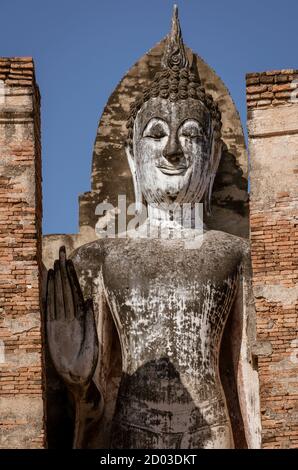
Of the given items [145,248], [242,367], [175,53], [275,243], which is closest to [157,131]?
[175,53]

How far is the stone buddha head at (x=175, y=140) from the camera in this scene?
1819 cm

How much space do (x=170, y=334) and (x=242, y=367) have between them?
0.63 metres

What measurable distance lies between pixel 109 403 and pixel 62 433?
42 centimetres

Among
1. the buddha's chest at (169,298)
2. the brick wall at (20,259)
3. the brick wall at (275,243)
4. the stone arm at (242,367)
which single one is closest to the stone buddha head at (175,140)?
the buddha's chest at (169,298)

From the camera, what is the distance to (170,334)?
17531mm

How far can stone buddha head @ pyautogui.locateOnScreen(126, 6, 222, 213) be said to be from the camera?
1819 centimetres

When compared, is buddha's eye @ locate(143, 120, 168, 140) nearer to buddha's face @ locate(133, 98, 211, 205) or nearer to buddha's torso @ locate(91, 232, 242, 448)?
buddha's face @ locate(133, 98, 211, 205)

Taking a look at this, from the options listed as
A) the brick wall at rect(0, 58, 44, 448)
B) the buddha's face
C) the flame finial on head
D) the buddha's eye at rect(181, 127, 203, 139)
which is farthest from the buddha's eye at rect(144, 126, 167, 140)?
the brick wall at rect(0, 58, 44, 448)

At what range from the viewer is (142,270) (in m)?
17.8

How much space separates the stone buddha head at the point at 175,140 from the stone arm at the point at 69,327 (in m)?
1.39

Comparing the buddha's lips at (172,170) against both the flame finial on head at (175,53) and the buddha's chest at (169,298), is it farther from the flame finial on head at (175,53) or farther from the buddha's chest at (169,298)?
the flame finial on head at (175,53)

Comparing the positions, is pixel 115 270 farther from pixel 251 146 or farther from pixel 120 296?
pixel 251 146
